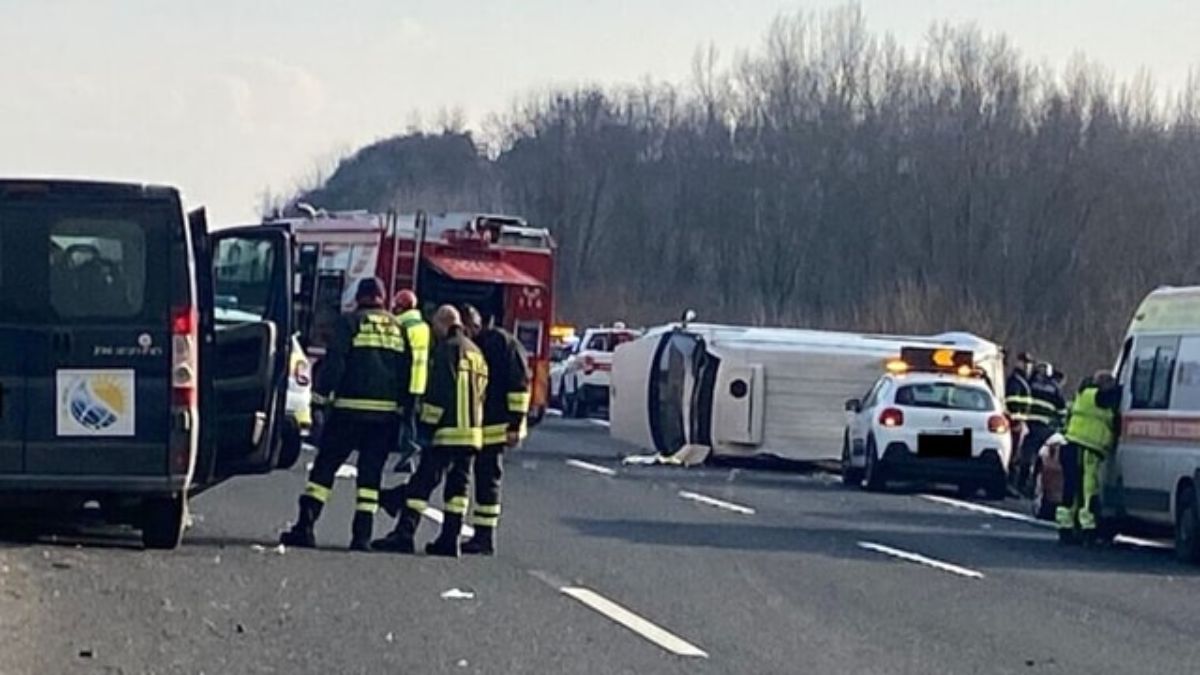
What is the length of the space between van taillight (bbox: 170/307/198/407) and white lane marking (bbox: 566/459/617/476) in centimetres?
1464

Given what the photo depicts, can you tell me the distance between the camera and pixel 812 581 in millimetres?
16188

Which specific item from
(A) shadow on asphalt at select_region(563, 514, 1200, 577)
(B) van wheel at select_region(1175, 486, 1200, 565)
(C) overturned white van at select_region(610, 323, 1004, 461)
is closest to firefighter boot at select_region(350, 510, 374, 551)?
(A) shadow on asphalt at select_region(563, 514, 1200, 577)

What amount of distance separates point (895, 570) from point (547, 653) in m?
6.19

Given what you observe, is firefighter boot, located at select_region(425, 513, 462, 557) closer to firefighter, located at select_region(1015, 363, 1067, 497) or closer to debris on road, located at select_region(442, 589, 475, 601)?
debris on road, located at select_region(442, 589, 475, 601)

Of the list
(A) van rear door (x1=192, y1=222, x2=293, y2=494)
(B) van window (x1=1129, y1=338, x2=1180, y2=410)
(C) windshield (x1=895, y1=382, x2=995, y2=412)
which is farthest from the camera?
(C) windshield (x1=895, y1=382, x2=995, y2=412)

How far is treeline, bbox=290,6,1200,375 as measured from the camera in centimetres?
5994

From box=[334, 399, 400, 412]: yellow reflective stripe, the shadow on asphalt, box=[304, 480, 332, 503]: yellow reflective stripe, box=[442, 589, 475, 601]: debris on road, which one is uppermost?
box=[334, 399, 400, 412]: yellow reflective stripe

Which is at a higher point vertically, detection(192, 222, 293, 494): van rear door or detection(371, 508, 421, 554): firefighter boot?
detection(192, 222, 293, 494): van rear door

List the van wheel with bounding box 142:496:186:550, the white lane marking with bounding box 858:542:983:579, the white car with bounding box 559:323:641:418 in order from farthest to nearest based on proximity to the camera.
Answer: the white car with bounding box 559:323:641:418 < the white lane marking with bounding box 858:542:983:579 < the van wheel with bounding box 142:496:186:550

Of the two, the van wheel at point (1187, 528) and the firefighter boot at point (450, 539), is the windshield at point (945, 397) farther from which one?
the firefighter boot at point (450, 539)

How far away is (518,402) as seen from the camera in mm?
16797

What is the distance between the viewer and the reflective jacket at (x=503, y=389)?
55.1 ft

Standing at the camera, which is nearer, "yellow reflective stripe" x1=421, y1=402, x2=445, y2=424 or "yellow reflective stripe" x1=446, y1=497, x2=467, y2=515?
"yellow reflective stripe" x1=446, y1=497, x2=467, y2=515

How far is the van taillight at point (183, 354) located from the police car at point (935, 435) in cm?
1471
